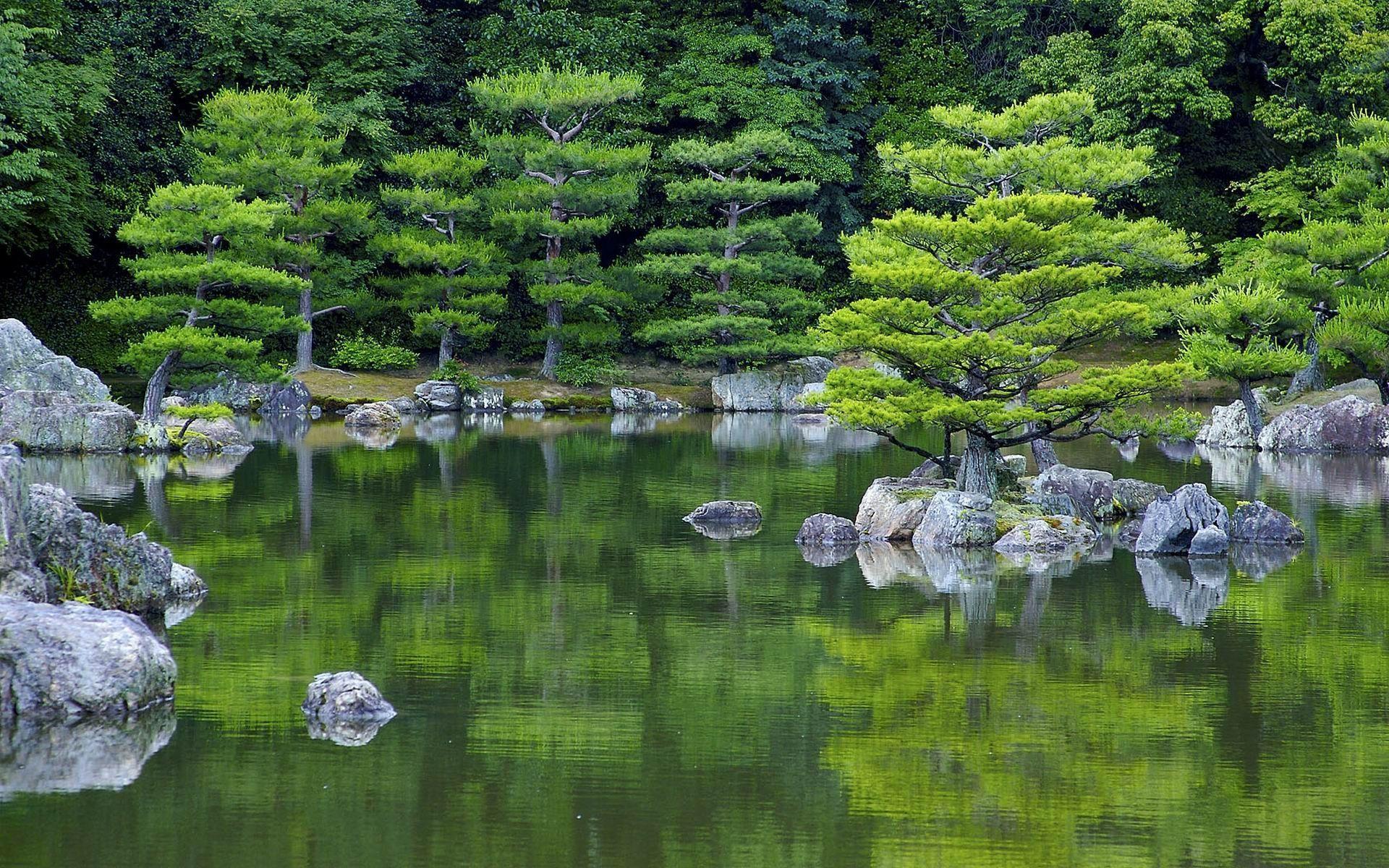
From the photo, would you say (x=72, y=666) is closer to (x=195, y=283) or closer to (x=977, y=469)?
(x=977, y=469)

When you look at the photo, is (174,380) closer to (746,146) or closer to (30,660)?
(746,146)

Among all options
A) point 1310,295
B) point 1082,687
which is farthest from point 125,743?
point 1310,295

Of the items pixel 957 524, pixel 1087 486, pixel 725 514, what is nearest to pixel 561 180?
pixel 725 514

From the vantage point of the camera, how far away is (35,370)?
76.4 feet

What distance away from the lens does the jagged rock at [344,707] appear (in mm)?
7867

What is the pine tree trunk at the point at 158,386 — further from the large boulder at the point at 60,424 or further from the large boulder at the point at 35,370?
the large boulder at the point at 60,424

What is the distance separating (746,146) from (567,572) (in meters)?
23.3

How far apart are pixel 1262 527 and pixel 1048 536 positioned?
226 centimetres

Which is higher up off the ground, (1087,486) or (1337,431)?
(1337,431)

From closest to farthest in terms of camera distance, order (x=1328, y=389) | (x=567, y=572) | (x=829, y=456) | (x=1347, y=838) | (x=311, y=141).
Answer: (x=1347, y=838) < (x=567, y=572) < (x=829, y=456) < (x=1328, y=389) < (x=311, y=141)

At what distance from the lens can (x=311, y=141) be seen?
31594 mm

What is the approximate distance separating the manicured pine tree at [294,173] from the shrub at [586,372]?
16.4 ft

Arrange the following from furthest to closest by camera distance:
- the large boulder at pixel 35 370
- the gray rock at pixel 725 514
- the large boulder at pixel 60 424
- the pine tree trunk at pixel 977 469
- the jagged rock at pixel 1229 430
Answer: the jagged rock at pixel 1229 430 < the large boulder at pixel 35 370 < the large boulder at pixel 60 424 < the gray rock at pixel 725 514 < the pine tree trunk at pixel 977 469

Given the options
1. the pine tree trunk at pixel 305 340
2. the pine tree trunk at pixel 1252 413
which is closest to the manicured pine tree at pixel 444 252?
the pine tree trunk at pixel 305 340
